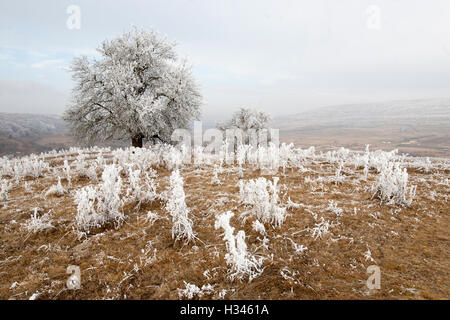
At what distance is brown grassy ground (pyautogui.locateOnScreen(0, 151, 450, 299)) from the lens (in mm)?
2770

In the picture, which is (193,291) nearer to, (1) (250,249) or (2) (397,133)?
(1) (250,249)

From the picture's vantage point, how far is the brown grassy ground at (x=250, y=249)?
9.09 feet

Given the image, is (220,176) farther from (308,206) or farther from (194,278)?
(194,278)

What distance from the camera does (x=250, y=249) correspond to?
352 centimetres

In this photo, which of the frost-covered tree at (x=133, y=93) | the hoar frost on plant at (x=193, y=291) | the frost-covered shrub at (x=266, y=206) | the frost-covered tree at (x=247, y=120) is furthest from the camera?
the frost-covered tree at (x=247, y=120)

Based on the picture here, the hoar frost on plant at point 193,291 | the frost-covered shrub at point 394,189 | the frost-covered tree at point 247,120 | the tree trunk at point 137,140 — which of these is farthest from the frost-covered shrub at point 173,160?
the frost-covered tree at point 247,120

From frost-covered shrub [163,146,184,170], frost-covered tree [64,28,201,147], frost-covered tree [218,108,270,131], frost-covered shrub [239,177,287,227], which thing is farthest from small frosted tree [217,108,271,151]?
frost-covered shrub [239,177,287,227]

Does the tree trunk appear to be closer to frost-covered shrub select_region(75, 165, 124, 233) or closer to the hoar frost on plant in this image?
frost-covered shrub select_region(75, 165, 124, 233)

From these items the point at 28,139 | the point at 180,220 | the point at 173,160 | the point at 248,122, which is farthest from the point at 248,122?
the point at 28,139

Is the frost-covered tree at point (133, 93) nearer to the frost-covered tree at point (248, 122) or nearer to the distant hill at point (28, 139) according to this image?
the frost-covered tree at point (248, 122)

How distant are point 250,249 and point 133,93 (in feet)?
39.1

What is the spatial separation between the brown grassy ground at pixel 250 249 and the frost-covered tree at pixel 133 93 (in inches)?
302
